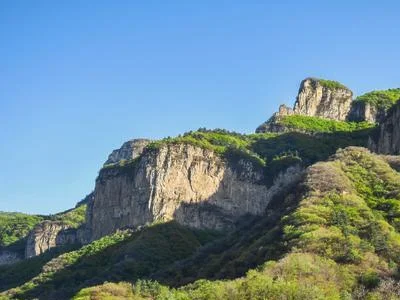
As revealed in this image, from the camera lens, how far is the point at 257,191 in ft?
486

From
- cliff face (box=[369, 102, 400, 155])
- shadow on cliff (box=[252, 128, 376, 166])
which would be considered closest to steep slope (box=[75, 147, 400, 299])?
cliff face (box=[369, 102, 400, 155])

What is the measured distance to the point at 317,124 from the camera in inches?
7367

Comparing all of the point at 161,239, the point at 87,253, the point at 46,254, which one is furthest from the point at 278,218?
the point at 46,254

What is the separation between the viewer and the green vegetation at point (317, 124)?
590ft

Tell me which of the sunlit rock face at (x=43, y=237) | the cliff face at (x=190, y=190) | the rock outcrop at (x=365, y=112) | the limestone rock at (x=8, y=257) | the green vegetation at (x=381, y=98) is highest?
the green vegetation at (x=381, y=98)

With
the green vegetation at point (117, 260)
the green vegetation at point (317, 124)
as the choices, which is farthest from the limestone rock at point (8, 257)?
the green vegetation at point (317, 124)

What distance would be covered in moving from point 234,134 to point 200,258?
277 ft

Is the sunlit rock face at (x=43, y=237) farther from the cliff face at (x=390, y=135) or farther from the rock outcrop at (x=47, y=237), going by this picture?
the cliff face at (x=390, y=135)

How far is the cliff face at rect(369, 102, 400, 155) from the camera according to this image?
400 feet

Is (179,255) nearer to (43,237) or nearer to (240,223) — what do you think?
(240,223)

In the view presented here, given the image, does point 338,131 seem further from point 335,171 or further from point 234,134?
point 335,171

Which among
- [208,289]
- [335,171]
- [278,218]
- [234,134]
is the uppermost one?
[234,134]

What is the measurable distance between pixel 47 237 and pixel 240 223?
62680mm

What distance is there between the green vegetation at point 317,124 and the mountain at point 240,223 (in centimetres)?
47
